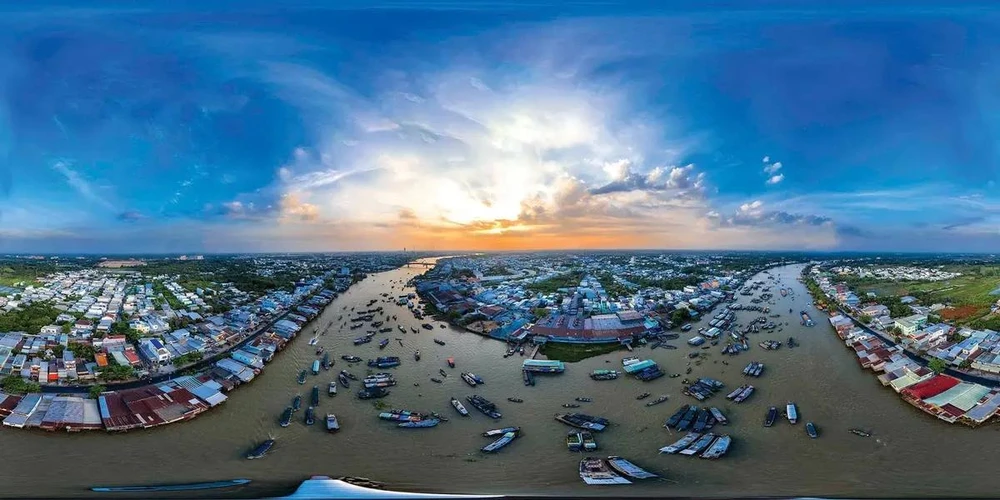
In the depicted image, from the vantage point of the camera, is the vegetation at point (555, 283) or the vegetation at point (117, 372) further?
the vegetation at point (555, 283)

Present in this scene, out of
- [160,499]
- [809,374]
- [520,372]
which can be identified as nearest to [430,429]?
[520,372]

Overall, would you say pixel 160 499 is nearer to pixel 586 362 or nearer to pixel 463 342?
pixel 586 362

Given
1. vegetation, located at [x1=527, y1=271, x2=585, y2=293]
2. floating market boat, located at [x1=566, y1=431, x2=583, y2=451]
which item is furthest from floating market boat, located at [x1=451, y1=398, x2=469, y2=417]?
vegetation, located at [x1=527, y1=271, x2=585, y2=293]

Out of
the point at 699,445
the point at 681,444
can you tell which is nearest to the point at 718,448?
the point at 699,445

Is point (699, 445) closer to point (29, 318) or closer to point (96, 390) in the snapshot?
point (96, 390)

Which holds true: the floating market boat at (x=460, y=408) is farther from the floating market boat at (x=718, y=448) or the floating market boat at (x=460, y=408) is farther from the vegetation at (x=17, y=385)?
the vegetation at (x=17, y=385)

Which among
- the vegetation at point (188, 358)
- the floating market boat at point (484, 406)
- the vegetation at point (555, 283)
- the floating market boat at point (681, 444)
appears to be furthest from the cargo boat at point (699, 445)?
the vegetation at point (555, 283)
